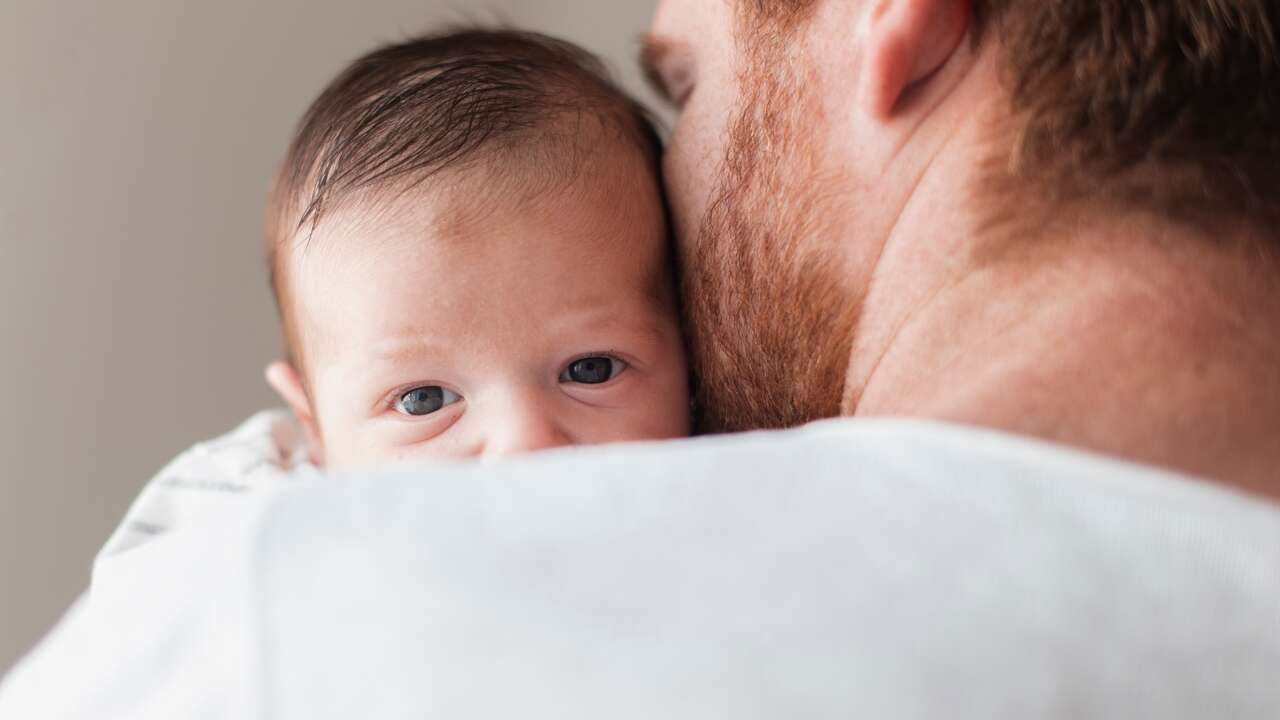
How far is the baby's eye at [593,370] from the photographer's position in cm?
113

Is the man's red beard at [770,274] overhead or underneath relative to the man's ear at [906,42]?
underneath

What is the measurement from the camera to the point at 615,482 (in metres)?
0.63

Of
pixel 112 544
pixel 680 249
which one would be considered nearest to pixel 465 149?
pixel 680 249

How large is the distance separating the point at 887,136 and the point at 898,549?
0.41 metres

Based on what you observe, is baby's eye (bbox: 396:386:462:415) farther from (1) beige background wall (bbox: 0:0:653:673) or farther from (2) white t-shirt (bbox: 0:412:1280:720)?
(1) beige background wall (bbox: 0:0:653:673)

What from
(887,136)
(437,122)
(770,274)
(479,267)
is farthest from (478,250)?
(887,136)

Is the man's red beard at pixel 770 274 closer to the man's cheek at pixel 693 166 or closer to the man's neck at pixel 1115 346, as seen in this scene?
the man's cheek at pixel 693 166

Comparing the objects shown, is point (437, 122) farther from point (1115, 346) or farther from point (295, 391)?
point (1115, 346)

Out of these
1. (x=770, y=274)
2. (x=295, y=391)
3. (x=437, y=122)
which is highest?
(x=437, y=122)

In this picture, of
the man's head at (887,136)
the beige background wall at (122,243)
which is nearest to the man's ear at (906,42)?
the man's head at (887,136)

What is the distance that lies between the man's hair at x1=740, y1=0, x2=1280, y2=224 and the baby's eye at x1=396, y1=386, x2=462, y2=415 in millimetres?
512

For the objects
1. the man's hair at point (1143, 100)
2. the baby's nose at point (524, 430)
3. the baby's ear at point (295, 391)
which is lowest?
the baby's ear at point (295, 391)

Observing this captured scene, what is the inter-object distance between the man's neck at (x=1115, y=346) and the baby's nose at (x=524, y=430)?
329mm

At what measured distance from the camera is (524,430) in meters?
1.07
